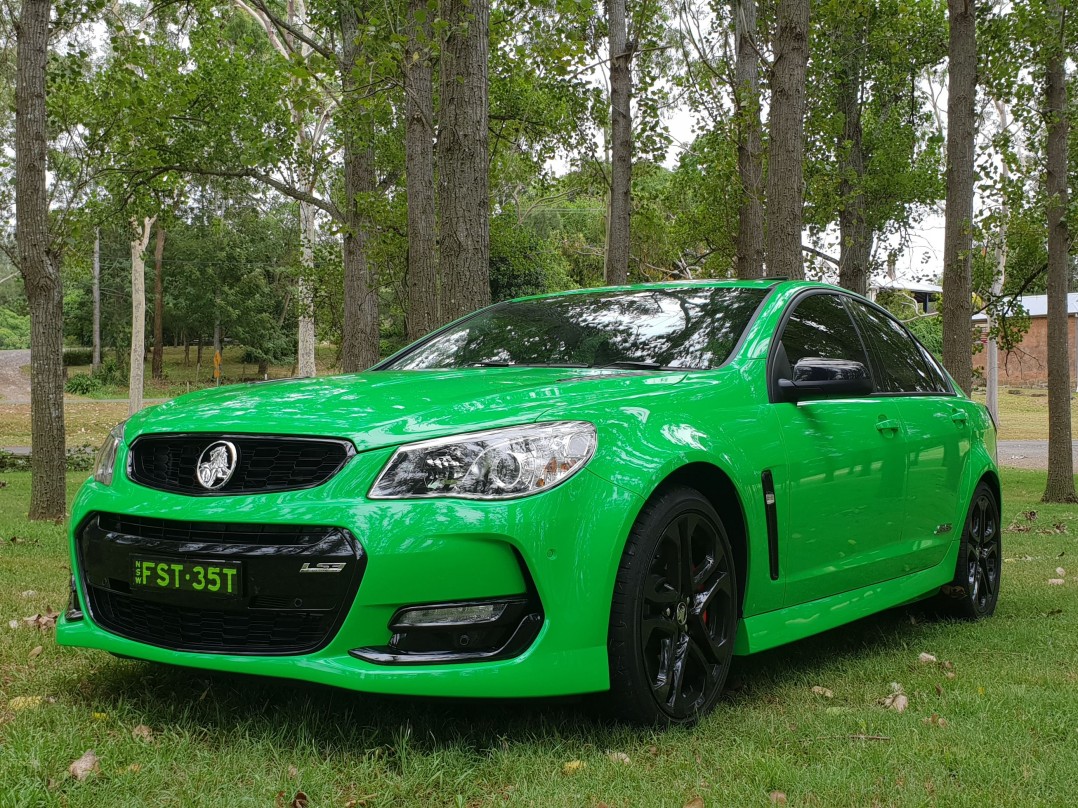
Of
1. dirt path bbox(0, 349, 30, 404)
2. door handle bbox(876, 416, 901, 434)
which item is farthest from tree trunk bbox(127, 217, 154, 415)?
door handle bbox(876, 416, 901, 434)

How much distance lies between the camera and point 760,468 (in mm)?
3947

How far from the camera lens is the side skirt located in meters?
3.96

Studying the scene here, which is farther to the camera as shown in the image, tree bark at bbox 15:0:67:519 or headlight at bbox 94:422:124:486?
tree bark at bbox 15:0:67:519

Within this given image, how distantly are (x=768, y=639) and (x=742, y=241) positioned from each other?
574 inches

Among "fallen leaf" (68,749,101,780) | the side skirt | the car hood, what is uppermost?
the car hood

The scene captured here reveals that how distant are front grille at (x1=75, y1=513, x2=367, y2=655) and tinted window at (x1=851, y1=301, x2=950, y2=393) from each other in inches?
119

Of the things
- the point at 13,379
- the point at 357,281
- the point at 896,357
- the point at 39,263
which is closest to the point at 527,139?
the point at 357,281

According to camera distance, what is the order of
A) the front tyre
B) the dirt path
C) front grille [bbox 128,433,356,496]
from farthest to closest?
the dirt path, the front tyre, front grille [bbox 128,433,356,496]

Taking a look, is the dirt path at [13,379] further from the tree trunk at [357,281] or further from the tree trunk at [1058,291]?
the tree trunk at [1058,291]

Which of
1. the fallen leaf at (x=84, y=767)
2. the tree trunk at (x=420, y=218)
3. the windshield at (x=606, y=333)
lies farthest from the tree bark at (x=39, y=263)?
the fallen leaf at (x=84, y=767)

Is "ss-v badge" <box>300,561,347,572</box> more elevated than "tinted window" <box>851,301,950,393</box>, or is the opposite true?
"tinted window" <box>851,301,950,393</box>

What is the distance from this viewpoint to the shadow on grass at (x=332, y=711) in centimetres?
332

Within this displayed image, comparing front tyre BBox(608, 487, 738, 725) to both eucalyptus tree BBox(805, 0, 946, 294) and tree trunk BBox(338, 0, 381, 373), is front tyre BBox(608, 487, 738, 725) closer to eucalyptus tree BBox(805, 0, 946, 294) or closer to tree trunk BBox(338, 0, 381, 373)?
tree trunk BBox(338, 0, 381, 373)

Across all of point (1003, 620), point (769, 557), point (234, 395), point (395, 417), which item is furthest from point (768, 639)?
point (1003, 620)
